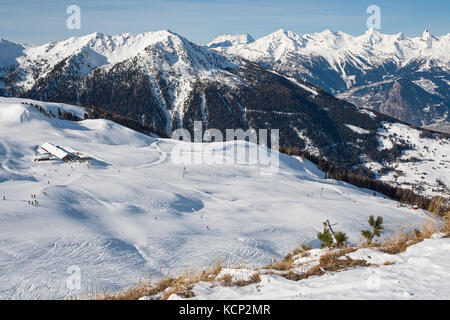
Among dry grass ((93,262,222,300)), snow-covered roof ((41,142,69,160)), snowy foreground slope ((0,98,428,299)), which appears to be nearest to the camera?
dry grass ((93,262,222,300))

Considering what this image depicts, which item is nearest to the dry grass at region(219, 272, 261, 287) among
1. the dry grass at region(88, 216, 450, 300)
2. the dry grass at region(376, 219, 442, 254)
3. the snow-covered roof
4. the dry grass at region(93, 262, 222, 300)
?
the dry grass at region(88, 216, 450, 300)

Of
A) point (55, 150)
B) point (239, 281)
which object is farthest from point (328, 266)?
point (55, 150)

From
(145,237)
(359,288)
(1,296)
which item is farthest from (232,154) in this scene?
(359,288)

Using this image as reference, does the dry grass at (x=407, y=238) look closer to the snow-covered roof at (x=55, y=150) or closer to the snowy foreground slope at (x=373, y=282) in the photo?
the snowy foreground slope at (x=373, y=282)

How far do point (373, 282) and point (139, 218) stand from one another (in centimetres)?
2083

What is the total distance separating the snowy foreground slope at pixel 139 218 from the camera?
15.4m

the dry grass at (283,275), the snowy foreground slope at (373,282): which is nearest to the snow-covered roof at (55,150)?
the dry grass at (283,275)

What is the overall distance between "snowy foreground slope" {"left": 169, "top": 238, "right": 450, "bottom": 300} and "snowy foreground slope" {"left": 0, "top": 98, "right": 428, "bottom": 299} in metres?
2.92

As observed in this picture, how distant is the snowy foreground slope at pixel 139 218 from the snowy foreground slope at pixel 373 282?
292 cm

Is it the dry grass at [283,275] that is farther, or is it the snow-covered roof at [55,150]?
the snow-covered roof at [55,150]

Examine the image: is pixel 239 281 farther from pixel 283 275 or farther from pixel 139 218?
pixel 139 218

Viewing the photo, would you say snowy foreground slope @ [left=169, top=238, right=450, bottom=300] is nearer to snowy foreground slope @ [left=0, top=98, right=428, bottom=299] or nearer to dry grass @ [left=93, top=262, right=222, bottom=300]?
dry grass @ [left=93, top=262, right=222, bottom=300]

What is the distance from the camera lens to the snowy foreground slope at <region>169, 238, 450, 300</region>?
18.7 feet

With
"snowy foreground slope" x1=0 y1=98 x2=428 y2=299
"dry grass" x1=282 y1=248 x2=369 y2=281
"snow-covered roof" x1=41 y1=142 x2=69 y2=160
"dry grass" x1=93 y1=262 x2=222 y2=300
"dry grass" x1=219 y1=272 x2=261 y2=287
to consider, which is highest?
"snow-covered roof" x1=41 y1=142 x2=69 y2=160
